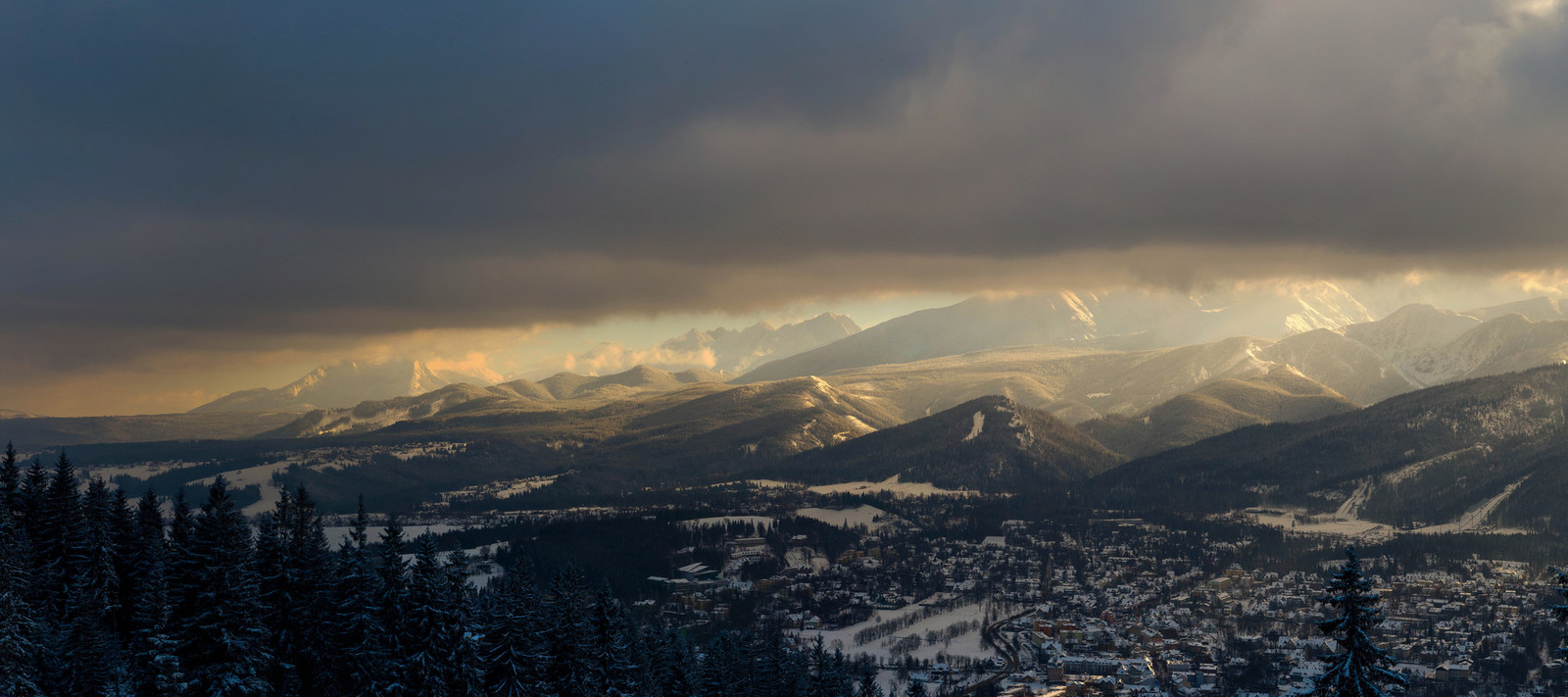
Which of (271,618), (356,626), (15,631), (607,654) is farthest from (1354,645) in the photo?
(15,631)

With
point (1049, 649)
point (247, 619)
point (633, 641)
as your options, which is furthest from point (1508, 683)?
point (247, 619)

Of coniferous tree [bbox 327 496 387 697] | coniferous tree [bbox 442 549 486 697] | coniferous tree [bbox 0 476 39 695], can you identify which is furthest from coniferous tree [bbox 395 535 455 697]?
coniferous tree [bbox 0 476 39 695]

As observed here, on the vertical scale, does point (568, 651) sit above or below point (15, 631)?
below

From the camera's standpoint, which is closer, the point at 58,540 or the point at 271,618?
the point at 271,618

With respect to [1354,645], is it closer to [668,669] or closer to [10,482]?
[668,669]

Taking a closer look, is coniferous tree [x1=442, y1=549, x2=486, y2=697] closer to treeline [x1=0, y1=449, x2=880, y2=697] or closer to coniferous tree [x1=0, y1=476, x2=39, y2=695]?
treeline [x1=0, y1=449, x2=880, y2=697]

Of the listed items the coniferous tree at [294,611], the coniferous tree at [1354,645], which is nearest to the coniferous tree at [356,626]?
the coniferous tree at [294,611]
